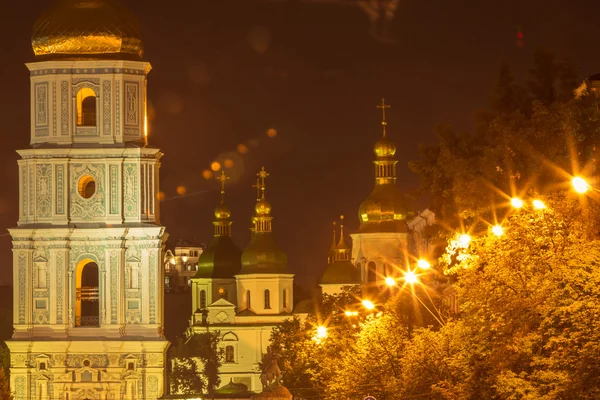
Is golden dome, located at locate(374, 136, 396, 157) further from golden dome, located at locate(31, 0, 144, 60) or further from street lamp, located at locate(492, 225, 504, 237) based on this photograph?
street lamp, located at locate(492, 225, 504, 237)

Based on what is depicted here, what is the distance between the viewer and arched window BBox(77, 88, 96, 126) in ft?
266

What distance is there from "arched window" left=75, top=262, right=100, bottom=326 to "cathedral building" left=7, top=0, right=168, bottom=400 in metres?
0.08

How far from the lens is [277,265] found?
126812 millimetres

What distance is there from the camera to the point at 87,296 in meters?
81.5

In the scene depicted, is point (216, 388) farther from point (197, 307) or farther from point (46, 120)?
point (46, 120)

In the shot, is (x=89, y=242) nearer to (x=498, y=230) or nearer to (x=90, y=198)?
(x=90, y=198)

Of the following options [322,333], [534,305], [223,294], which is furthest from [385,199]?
[534,305]

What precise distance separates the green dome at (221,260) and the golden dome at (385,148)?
20.4 m

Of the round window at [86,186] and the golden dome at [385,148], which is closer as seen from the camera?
the round window at [86,186]

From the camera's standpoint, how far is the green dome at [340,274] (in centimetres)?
11838

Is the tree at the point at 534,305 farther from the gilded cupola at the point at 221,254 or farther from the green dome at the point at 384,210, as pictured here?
the gilded cupola at the point at 221,254

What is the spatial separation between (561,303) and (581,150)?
21.2ft

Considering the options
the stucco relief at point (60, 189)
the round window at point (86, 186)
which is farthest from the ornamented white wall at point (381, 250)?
the stucco relief at point (60, 189)

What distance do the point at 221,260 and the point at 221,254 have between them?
1.19 feet
